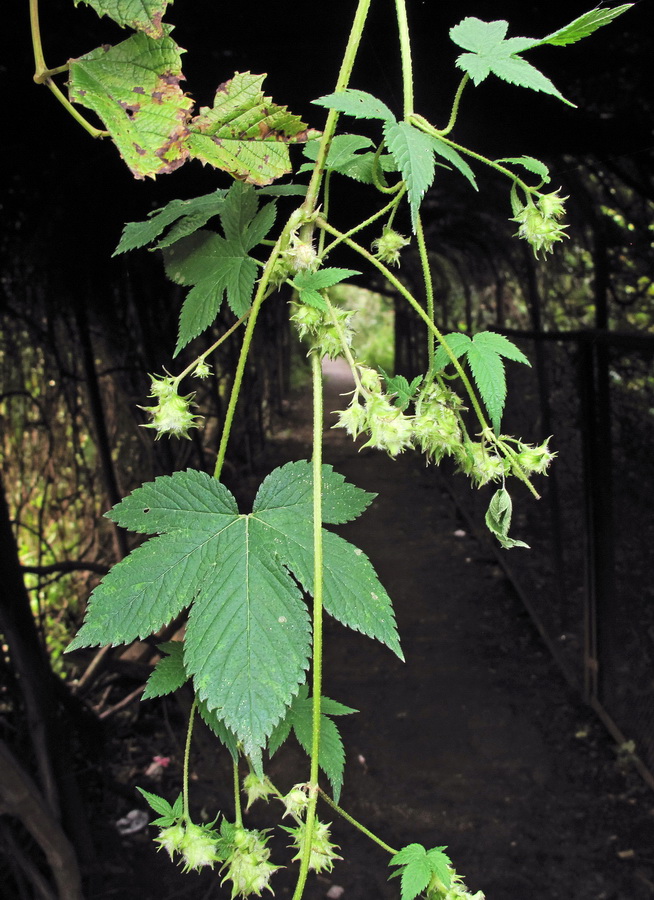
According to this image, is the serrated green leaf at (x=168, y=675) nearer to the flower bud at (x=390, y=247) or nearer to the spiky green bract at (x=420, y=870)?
the spiky green bract at (x=420, y=870)

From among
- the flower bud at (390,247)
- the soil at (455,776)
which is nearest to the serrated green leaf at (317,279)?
the flower bud at (390,247)

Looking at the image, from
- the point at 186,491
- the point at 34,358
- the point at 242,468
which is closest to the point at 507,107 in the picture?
the point at 186,491

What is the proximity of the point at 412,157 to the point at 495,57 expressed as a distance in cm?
15

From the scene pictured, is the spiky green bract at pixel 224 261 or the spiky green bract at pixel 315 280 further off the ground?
the spiky green bract at pixel 224 261

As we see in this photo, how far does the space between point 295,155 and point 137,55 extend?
54 centimetres

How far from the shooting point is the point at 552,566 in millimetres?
4066

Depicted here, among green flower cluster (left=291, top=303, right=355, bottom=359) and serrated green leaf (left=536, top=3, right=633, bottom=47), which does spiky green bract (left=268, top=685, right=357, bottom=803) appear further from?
serrated green leaf (left=536, top=3, right=633, bottom=47)

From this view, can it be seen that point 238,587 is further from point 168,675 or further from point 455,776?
point 455,776

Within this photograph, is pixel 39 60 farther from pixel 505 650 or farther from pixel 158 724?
pixel 505 650

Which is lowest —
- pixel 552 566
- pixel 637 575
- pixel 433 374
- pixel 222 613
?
pixel 552 566

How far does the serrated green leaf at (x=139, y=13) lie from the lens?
23.1 inches

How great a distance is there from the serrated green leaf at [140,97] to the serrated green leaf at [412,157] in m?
→ 0.19

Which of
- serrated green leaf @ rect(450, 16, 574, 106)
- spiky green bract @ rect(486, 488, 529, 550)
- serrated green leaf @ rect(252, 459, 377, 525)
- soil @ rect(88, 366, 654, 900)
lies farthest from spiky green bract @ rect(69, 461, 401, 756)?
soil @ rect(88, 366, 654, 900)

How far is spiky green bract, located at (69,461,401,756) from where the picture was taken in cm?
53
